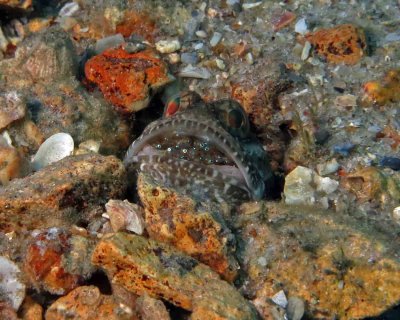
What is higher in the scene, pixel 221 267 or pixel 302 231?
pixel 221 267

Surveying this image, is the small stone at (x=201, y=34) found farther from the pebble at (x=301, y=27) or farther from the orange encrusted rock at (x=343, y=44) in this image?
the orange encrusted rock at (x=343, y=44)

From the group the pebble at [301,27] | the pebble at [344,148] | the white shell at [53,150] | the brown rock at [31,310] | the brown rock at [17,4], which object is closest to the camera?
the brown rock at [31,310]

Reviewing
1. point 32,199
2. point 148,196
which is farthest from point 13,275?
point 148,196

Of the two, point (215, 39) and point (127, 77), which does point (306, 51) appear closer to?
point (215, 39)

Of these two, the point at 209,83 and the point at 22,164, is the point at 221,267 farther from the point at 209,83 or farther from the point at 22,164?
the point at 209,83

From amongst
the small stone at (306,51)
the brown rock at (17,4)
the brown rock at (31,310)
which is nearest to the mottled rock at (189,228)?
the brown rock at (31,310)

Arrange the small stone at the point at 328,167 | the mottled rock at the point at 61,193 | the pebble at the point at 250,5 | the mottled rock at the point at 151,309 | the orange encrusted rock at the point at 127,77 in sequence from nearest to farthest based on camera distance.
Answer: the mottled rock at the point at 151,309, the mottled rock at the point at 61,193, the small stone at the point at 328,167, the orange encrusted rock at the point at 127,77, the pebble at the point at 250,5
